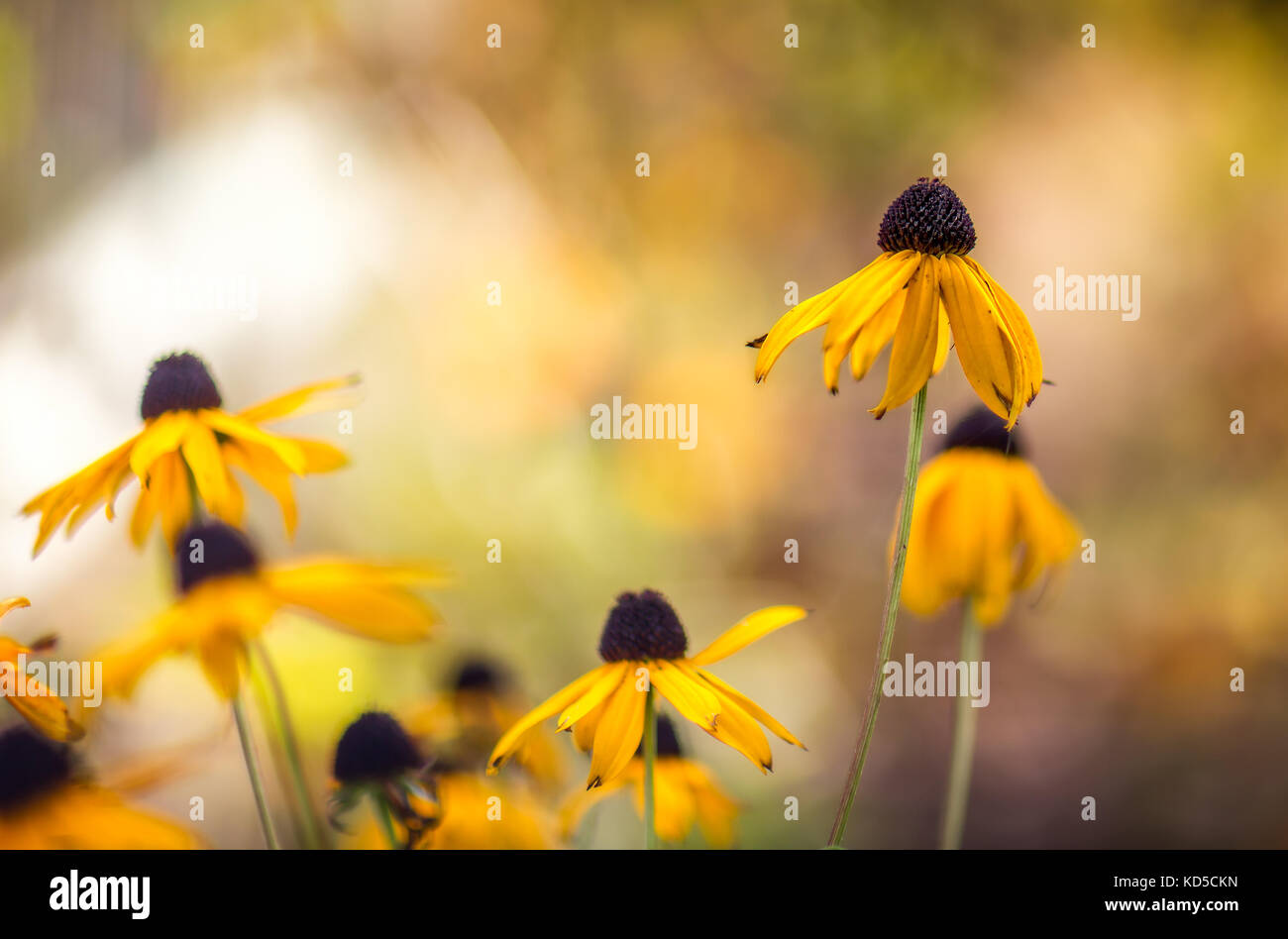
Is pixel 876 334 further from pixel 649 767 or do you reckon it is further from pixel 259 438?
pixel 259 438

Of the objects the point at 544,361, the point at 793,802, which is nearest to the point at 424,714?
the point at 793,802

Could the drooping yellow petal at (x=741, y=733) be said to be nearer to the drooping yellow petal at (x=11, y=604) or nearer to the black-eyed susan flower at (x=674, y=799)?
the black-eyed susan flower at (x=674, y=799)

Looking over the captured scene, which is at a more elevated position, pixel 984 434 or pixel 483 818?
pixel 984 434

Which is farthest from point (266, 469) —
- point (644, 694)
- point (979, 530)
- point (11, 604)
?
point (979, 530)

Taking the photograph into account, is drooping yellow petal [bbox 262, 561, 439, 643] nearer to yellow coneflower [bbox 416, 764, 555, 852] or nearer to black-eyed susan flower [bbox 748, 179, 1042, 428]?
yellow coneflower [bbox 416, 764, 555, 852]

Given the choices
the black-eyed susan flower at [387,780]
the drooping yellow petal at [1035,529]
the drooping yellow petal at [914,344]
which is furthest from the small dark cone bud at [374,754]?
the drooping yellow petal at [1035,529]

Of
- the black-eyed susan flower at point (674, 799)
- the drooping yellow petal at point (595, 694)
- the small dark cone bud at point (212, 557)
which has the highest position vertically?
the small dark cone bud at point (212, 557)
